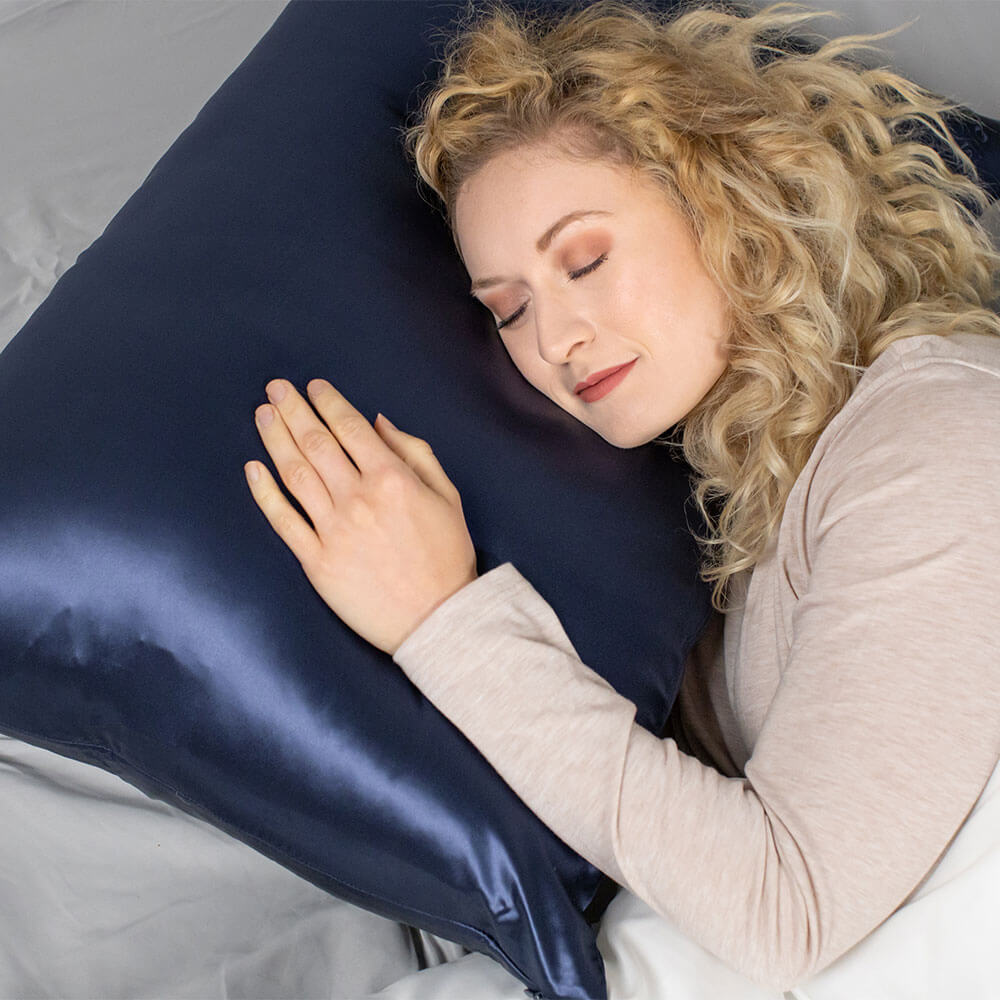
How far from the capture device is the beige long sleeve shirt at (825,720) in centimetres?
82

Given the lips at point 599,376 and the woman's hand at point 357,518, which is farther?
the lips at point 599,376

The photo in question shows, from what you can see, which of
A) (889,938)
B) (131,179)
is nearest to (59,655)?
(889,938)

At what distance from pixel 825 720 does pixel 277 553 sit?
493 mm

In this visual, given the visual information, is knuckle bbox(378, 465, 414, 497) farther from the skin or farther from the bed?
the bed

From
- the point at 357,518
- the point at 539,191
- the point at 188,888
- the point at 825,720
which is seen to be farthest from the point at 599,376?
the point at 188,888

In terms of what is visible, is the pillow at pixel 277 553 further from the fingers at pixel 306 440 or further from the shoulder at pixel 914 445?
the shoulder at pixel 914 445

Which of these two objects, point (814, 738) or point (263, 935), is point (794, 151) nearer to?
point (814, 738)

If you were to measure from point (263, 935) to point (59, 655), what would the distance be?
435mm

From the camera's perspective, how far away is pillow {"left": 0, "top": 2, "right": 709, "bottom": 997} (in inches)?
34.6

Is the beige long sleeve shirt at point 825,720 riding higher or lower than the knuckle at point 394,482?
lower

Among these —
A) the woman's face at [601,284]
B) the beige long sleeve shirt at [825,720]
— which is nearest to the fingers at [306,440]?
the beige long sleeve shirt at [825,720]

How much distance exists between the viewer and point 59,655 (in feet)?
2.93

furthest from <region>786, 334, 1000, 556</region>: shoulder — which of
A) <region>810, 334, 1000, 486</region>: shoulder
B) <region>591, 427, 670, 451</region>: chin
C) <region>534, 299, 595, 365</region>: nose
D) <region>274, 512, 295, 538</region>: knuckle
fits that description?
<region>274, 512, 295, 538</region>: knuckle

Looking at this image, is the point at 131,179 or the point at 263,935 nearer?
the point at 263,935
